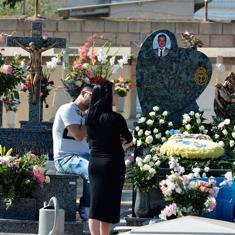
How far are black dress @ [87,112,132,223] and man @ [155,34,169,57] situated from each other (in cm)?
279

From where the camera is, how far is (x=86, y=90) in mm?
10992

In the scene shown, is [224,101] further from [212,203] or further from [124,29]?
[124,29]

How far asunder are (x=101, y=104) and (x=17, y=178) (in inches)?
64.4

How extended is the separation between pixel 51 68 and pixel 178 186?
6.09m

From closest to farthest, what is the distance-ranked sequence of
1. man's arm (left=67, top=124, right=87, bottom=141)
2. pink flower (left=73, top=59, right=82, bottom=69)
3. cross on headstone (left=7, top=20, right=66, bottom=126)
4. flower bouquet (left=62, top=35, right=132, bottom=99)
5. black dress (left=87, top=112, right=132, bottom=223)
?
black dress (left=87, top=112, right=132, bottom=223)
man's arm (left=67, top=124, right=87, bottom=141)
flower bouquet (left=62, top=35, right=132, bottom=99)
pink flower (left=73, top=59, right=82, bottom=69)
cross on headstone (left=7, top=20, right=66, bottom=126)

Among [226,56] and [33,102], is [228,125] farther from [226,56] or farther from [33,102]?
[226,56]

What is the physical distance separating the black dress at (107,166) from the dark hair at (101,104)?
0.15 ft

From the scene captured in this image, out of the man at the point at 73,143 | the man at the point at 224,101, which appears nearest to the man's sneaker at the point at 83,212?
the man at the point at 73,143

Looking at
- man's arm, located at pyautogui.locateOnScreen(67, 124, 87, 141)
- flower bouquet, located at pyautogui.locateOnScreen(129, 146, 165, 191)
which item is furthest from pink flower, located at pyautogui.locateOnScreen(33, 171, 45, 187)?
flower bouquet, located at pyautogui.locateOnScreen(129, 146, 165, 191)

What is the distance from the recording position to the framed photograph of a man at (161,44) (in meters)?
12.1

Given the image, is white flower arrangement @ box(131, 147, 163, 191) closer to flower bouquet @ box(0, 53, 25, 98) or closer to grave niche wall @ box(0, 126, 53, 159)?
grave niche wall @ box(0, 126, 53, 159)

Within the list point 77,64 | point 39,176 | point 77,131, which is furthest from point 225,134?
point 77,64

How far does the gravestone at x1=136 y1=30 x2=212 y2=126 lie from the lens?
12.3 m

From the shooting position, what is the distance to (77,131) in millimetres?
10617
